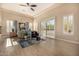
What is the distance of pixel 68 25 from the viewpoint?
2.39 m

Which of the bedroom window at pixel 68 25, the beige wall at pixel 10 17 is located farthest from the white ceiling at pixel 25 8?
the bedroom window at pixel 68 25

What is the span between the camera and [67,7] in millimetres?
2359

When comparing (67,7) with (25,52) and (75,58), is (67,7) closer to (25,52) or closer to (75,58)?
(75,58)

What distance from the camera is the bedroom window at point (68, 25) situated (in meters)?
2.34

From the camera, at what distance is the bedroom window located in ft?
7.66

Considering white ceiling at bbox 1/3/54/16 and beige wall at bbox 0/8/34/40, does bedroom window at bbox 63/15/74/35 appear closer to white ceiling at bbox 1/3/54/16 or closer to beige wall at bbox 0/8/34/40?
white ceiling at bbox 1/3/54/16

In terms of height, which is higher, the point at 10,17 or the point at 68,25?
the point at 10,17

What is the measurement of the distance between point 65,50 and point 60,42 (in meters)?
0.20

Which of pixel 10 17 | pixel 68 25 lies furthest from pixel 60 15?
pixel 10 17

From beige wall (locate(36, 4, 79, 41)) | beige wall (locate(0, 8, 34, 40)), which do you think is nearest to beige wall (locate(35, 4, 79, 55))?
beige wall (locate(36, 4, 79, 41))

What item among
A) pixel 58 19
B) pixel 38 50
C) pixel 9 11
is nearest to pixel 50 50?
pixel 38 50

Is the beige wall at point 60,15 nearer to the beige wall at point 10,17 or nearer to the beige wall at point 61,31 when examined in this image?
the beige wall at point 61,31

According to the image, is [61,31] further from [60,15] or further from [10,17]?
[10,17]

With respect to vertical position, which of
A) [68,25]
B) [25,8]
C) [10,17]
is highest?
[25,8]
